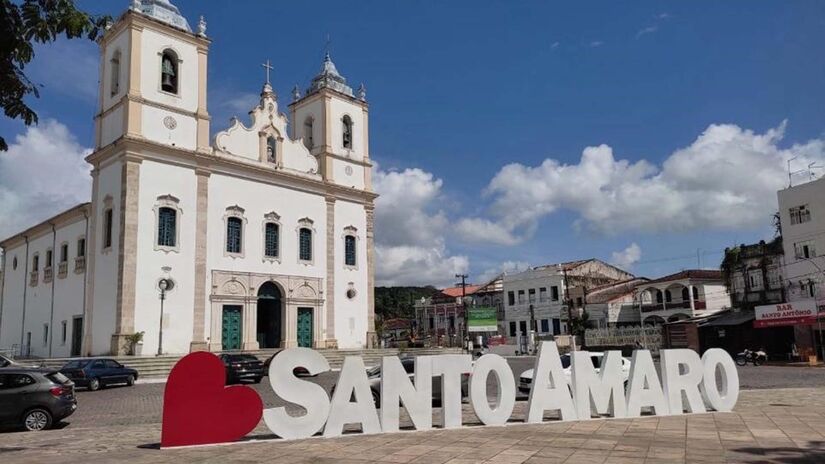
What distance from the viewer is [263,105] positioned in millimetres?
35281

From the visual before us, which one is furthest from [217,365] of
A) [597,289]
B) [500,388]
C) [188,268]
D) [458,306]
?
[458,306]

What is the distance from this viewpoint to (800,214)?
3603 centimetres

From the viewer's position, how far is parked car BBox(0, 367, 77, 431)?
12.3 meters

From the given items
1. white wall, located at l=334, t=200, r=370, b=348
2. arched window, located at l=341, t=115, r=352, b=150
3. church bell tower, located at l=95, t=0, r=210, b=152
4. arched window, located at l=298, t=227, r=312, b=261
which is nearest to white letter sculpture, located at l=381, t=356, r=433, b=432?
church bell tower, located at l=95, t=0, r=210, b=152

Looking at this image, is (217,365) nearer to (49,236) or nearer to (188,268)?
Result: (188,268)

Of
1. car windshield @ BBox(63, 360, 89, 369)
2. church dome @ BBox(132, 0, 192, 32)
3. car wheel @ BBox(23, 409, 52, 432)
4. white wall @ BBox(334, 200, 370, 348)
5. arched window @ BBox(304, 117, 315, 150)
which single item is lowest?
car wheel @ BBox(23, 409, 52, 432)

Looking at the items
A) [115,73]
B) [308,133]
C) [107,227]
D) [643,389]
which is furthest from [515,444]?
[308,133]

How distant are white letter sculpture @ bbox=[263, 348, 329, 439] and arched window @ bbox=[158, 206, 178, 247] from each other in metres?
20.7

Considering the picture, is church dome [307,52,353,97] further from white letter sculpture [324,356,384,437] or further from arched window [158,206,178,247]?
white letter sculpture [324,356,384,437]

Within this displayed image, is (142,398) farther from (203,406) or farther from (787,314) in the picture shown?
(787,314)

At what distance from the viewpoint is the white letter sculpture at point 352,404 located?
1075 cm

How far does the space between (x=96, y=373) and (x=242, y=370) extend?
464 cm

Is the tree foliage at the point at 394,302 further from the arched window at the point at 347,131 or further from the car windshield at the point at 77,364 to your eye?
the car windshield at the point at 77,364

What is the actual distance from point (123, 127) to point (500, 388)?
23.6 metres
